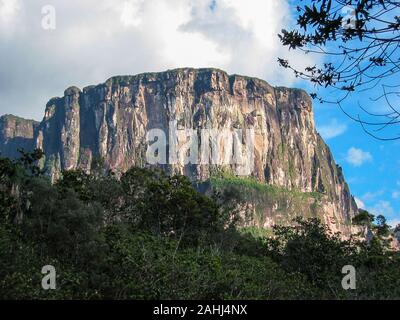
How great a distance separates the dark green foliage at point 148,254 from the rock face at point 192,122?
404ft

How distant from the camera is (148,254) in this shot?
18000 millimetres

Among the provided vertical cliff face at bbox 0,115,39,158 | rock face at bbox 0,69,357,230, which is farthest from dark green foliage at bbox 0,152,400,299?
vertical cliff face at bbox 0,115,39,158

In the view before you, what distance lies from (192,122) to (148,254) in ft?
485

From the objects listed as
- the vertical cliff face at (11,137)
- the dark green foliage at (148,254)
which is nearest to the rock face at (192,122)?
the vertical cliff face at (11,137)

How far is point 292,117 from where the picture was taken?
6880 inches

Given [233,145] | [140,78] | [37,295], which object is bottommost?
[37,295]

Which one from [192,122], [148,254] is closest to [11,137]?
[192,122]

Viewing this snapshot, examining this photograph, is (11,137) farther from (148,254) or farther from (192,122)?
(148,254)

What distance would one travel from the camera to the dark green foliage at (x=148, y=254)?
50.2 feet

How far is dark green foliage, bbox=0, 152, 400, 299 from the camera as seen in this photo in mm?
15315

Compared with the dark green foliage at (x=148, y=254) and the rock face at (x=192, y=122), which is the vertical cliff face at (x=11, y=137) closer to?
the rock face at (x=192, y=122)
